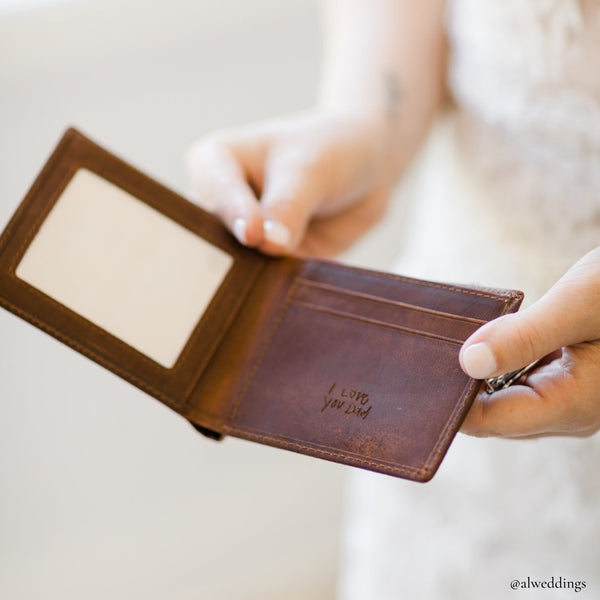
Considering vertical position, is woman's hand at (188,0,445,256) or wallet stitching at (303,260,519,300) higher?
woman's hand at (188,0,445,256)

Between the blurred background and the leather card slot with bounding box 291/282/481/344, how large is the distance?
0.78 metres

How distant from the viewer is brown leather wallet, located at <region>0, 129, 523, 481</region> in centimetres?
57

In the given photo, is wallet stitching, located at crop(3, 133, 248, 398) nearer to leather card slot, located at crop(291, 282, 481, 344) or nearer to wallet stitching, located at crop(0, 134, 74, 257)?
wallet stitching, located at crop(0, 134, 74, 257)

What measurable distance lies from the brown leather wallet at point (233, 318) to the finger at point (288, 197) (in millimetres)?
28

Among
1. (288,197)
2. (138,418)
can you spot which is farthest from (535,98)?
(138,418)

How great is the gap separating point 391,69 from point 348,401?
486 mm

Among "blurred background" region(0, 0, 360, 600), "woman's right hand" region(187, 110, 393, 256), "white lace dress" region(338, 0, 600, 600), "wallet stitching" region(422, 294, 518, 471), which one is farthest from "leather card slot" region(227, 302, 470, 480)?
"blurred background" region(0, 0, 360, 600)

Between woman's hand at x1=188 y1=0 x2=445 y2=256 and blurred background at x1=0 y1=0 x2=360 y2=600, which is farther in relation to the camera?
blurred background at x1=0 y1=0 x2=360 y2=600

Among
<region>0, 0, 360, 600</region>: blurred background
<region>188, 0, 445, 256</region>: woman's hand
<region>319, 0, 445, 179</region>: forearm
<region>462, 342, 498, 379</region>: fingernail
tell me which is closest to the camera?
<region>462, 342, 498, 379</region>: fingernail

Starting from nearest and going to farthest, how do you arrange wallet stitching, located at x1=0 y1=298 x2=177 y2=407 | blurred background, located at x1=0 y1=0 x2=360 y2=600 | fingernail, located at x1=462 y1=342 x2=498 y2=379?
fingernail, located at x1=462 y1=342 x2=498 y2=379 → wallet stitching, located at x1=0 y1=298 x2=177 y2=407 → blurred background, located at x1=0 y1=0 x2=360 y2=600

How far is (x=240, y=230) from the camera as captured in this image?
0.71 metres

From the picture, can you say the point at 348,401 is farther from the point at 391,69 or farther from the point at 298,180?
the point at 391,69

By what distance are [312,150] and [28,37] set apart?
0.69 metres

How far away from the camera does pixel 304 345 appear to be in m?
0.66
